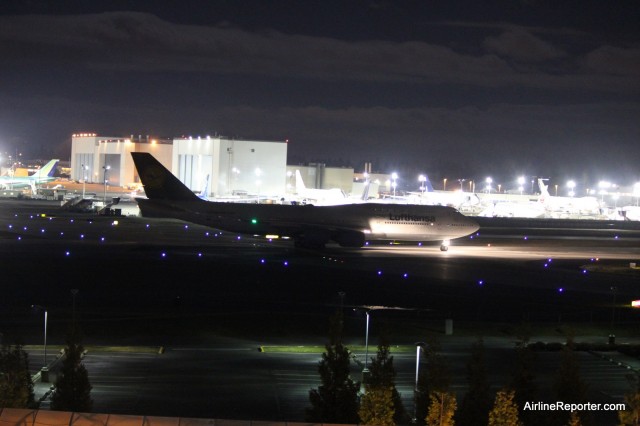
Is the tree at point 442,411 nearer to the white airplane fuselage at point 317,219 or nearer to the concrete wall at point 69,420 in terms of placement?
the concrete wall at point 69,420

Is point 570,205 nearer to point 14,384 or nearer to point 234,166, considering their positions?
point 234,166

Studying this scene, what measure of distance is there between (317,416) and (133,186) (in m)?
161

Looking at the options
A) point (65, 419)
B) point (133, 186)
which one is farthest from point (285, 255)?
point (133, 186)

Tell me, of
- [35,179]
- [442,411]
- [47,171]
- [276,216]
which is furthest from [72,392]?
[47,171]

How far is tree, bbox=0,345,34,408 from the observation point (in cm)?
1579

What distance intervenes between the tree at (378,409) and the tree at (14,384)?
23.3 feet

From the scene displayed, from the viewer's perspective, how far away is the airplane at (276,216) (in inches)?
2386

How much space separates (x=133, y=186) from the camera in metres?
173

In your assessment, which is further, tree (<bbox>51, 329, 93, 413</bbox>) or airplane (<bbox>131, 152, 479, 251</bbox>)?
airplane (<bbox>131, 152, 479, 251</bbox>)

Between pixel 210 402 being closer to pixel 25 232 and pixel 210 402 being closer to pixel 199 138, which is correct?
pixel 25 232

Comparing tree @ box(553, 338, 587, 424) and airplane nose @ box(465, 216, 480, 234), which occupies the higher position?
airplane nose @ box(465, 216, 480, 234)

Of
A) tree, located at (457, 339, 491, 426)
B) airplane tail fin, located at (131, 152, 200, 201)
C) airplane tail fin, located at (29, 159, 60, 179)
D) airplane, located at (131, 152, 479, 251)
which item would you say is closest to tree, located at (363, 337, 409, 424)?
tree, located at (457, 339, 491, 426)

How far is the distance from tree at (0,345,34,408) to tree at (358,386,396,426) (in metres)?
7.11

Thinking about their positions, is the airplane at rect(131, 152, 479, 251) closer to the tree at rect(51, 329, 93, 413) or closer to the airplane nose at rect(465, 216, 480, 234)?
the airplane nose at rect(465, 216, 480, 234)
